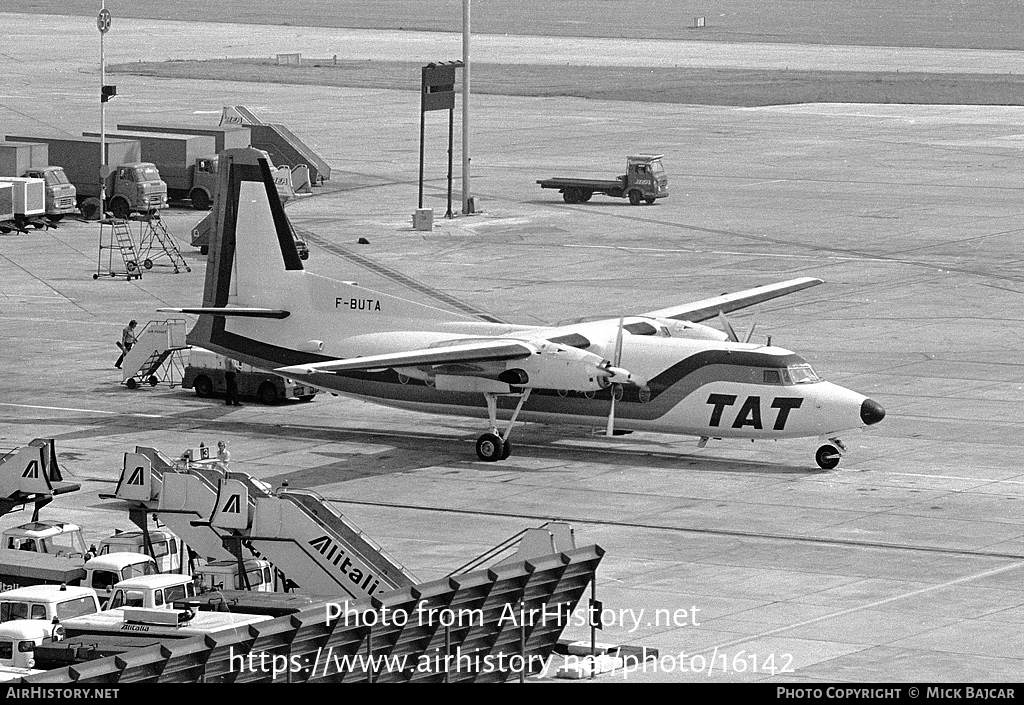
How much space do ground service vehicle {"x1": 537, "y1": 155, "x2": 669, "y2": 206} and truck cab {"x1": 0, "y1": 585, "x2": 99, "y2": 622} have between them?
209ft

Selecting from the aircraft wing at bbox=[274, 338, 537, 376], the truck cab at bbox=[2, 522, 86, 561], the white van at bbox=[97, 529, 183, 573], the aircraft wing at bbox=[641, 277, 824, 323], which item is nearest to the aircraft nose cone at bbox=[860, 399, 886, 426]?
the aircraft wing at bbox=[641, 277, 824, 323]

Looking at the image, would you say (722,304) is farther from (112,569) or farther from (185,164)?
(185,164)

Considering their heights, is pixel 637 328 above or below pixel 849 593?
above

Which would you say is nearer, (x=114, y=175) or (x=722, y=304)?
(x=722, y=304)

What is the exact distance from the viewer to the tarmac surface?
33.0 m

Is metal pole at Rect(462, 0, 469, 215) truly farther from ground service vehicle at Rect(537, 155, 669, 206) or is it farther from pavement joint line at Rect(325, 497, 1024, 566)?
pavement joint line at Rect(325, 497, 1024, 566)

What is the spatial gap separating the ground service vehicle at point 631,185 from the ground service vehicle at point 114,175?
19.6 m

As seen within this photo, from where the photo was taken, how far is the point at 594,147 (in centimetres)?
10969

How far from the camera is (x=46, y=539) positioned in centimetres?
3444

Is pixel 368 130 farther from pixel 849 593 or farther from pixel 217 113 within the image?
pixel 849 593

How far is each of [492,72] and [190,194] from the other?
74.5 meters

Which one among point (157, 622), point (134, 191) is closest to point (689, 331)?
point (157, 622)

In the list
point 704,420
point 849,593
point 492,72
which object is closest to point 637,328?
point 704,420

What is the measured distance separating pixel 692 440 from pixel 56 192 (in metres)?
44.8
